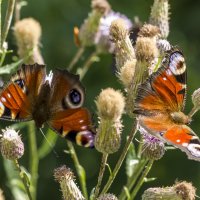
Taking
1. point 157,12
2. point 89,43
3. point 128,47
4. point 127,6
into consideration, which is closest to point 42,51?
point 127,6

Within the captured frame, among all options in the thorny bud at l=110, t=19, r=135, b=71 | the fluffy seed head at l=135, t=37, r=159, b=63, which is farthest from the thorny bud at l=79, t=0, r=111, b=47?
the fluffy seed head at l=135, t=37, r=159, b=63

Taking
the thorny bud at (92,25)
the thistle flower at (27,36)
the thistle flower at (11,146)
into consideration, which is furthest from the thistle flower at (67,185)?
the thorny bud at (92,25)

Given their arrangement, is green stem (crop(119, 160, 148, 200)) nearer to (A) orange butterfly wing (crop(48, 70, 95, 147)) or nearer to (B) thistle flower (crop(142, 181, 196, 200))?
(B) thistle flower (crop(142, 181, 196, 200))

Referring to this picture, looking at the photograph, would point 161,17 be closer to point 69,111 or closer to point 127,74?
point 127,74

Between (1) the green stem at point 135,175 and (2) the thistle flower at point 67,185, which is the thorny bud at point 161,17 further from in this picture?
(2) the thistle flower at point 67,185

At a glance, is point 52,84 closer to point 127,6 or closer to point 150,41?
point 150,41

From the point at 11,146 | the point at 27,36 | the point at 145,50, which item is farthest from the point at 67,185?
the point at 27,36

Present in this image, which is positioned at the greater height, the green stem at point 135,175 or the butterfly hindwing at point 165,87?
the butterfly hindwing at point 165,87
